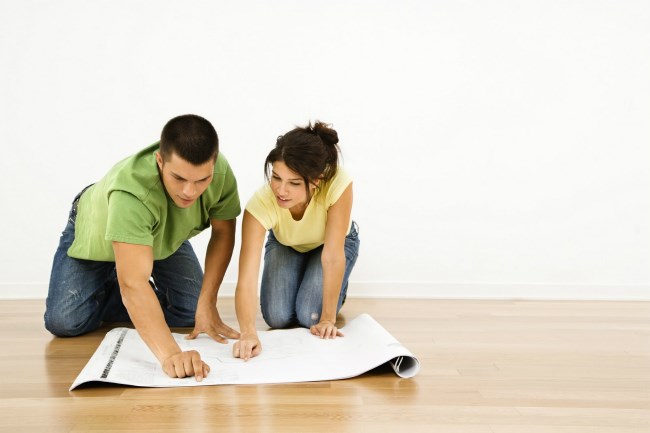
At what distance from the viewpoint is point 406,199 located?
328 centimetres

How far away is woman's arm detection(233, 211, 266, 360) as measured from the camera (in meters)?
2.02

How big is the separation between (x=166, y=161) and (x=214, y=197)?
326 mm

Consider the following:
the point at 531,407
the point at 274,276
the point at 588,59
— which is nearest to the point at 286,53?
the point at 274,276

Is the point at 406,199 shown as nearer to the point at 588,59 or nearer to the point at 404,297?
the point at 404,297

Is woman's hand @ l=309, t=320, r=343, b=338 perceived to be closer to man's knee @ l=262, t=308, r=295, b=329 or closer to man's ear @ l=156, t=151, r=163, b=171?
man's knee @ l=262, t=308, r=295, b=329

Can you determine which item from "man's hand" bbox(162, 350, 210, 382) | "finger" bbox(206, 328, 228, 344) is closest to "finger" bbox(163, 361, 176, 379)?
"man's hand" bbox(162, 350, 210, 382)

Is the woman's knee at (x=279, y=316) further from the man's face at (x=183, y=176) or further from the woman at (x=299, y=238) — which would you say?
the man's face at (x=183, y=176)

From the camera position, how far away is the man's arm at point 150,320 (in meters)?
1.80

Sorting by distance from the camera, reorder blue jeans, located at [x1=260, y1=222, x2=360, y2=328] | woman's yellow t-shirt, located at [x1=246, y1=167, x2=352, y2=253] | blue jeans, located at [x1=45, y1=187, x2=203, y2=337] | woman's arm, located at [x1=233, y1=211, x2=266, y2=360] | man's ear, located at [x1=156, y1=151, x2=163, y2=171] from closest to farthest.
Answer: man's ear, located at [x1=156, y1=151, x2=163, y2=171] < woman's arm, located at [x1=233, y1=211, x2=266, y2=360] < woman's yellow t-shirt, located at [x1=246, y1=167, x2=352, y2=253] < blue jeans, located at [x1=45, y1=187, x2=203, y2=337] < blue jeans, located at [x1=260, y1=222, x2=360, y2=328]

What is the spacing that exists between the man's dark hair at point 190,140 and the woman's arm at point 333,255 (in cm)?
60

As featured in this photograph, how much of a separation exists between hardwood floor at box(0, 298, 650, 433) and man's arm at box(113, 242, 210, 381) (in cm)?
8

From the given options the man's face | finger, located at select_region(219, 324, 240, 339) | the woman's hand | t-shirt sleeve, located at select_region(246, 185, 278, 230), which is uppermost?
the man's face

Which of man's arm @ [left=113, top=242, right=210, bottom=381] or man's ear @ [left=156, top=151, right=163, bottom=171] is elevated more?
man's ear @ [left=156, top=151, right=163, bottom=171]

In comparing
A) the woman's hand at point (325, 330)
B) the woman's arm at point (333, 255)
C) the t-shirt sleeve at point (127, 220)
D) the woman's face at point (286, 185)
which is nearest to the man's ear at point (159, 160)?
the t-shirt sleeve at point (127, 220)
